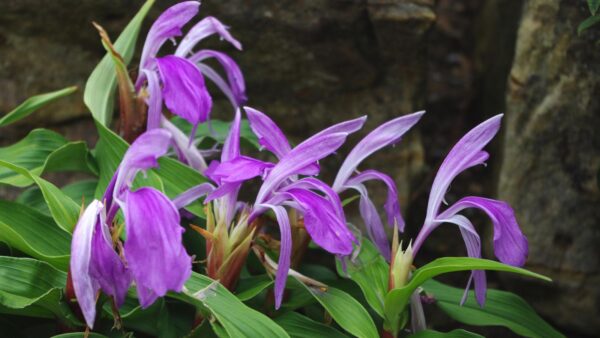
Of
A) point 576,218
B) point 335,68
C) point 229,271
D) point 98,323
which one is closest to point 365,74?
point 335,68

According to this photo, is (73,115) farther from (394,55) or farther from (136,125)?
(394,55)

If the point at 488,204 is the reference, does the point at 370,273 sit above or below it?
below

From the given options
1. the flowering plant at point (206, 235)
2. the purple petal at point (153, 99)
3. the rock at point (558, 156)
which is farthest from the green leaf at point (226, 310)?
the rock at point (558, 156)

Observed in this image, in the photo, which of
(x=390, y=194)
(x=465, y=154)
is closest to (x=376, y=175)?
(x=390, y=194)

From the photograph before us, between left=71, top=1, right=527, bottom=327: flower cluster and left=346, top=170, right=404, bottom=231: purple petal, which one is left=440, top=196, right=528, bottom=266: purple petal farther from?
left=346, top=170, right=404, bottom=231: purple petal

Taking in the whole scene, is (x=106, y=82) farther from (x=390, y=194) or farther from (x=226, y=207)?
(x=390, y=194)

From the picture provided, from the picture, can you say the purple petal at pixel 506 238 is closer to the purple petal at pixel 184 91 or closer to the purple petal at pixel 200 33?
the purple petal at pixel 184 91
